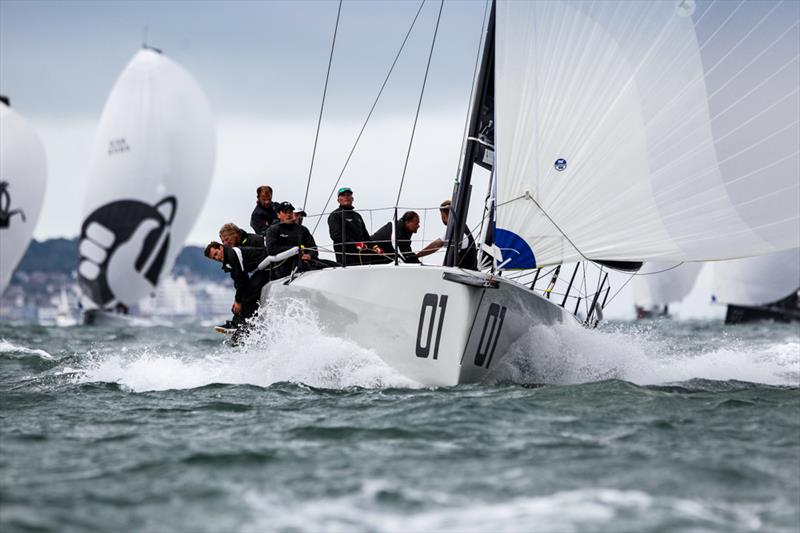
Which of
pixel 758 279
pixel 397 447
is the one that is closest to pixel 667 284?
pixel 758 279

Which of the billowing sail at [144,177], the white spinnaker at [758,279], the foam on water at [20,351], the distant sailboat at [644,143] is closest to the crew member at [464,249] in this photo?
the distant sailboat at [644,143]

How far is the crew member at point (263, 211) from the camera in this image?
8.41 meters

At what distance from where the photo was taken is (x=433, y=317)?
19.2 feet

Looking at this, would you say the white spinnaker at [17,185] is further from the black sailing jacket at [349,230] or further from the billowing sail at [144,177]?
the black sailing jacket at [349,230]

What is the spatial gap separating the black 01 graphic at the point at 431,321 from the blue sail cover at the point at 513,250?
0.69 meters

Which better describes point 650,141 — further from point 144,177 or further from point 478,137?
point 144,177

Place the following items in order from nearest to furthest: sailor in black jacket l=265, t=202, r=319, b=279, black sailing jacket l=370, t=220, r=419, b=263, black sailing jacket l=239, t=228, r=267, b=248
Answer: black sailing jacket l=370, t=220, r=419, b=263, sailor in black jacket l=265, t=202, r=319, b=279, black sailing jacket l=239, t=228, r=267, b=248

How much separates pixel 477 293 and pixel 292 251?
1761 millimetres

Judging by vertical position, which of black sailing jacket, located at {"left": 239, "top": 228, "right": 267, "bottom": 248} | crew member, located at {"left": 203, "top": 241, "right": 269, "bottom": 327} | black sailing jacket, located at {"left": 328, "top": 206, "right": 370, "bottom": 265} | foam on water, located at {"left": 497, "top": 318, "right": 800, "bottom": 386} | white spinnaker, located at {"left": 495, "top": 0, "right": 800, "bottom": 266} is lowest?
foam on water, located at {"left": 497, "top": 318, "right": 800, "bottom": 386}

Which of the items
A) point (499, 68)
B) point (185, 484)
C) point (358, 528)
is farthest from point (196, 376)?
point (358, 528)

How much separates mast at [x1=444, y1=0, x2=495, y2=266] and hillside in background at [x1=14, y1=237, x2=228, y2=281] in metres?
141

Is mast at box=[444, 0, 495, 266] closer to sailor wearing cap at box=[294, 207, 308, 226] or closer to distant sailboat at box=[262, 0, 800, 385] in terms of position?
distant sailboat at box=[262, 0, 800, 385]

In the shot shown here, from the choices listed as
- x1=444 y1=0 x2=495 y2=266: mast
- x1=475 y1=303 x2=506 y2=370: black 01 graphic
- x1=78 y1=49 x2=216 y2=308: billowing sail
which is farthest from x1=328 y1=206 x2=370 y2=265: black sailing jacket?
x1=78 y1=49 x2=216 y2=308: billowing sail

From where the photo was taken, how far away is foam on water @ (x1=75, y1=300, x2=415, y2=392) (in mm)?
6211
